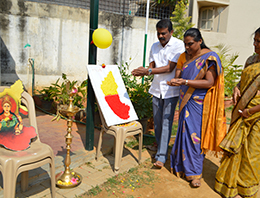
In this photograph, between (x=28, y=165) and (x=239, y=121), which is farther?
(x=239, y=121)

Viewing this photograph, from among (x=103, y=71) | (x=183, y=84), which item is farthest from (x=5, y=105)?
(x=183, y=84)

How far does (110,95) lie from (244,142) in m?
1.76

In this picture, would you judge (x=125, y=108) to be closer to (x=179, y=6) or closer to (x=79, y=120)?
(x=79, y=120)

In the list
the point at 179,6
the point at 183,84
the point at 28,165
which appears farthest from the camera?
the point at 179,6

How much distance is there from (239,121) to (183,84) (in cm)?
76

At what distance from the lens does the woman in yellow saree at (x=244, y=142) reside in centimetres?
259

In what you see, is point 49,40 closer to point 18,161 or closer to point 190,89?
point 190,89

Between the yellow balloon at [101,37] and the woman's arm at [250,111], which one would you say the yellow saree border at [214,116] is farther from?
the yellow balloon at [101,37]

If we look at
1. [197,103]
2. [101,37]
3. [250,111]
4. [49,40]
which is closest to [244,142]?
[250,111]

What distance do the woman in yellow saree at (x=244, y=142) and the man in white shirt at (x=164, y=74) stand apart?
0.81 meters

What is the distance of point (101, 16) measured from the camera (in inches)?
336

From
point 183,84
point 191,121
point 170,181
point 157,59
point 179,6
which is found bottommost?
point 170,181

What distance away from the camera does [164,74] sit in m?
3.30

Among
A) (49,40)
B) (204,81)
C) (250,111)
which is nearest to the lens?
(250,111)
